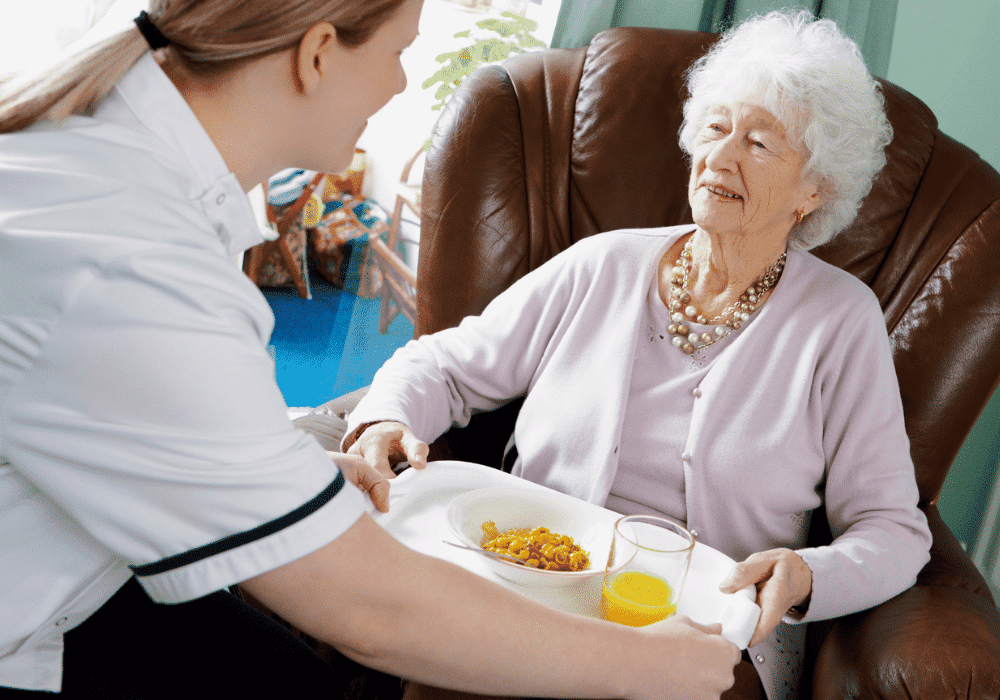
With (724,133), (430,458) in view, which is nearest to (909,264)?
(724,133)

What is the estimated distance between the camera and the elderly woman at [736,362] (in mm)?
1333

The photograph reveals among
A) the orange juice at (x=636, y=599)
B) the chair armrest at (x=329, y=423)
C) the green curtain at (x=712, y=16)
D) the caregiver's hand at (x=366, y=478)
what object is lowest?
the chair armrest at (x=329, y=423)

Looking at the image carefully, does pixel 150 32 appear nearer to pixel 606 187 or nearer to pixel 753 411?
pixel 753 411

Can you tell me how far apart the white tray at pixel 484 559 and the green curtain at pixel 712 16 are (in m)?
1.30

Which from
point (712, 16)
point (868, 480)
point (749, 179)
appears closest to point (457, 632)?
point (868, 480)

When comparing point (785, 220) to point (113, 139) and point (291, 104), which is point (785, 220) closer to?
point (291, 104)

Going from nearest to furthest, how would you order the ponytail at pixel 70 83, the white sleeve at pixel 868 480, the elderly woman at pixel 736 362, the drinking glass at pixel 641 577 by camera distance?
1. the ponytail at pixel 70 83
2. the drinking glass at pixel 641 577
3. the white sleeve at pixel 868 480
4. the elderly woman at pixel 736 362

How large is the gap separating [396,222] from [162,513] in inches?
120

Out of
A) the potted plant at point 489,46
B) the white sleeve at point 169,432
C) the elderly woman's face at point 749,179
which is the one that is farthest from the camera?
the potted plant at point 489,46

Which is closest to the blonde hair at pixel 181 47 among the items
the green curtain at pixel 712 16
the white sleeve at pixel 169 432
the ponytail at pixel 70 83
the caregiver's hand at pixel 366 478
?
the ponytail at pixel 70 83

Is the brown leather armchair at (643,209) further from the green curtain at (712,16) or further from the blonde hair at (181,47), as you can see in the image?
the blonde hair at (181,47)

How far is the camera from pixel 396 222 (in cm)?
358

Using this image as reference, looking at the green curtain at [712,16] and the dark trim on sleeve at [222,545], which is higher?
the green curtain at [712,16]

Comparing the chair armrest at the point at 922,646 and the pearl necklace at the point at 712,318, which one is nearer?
the chair armrest at the point at 922,646
